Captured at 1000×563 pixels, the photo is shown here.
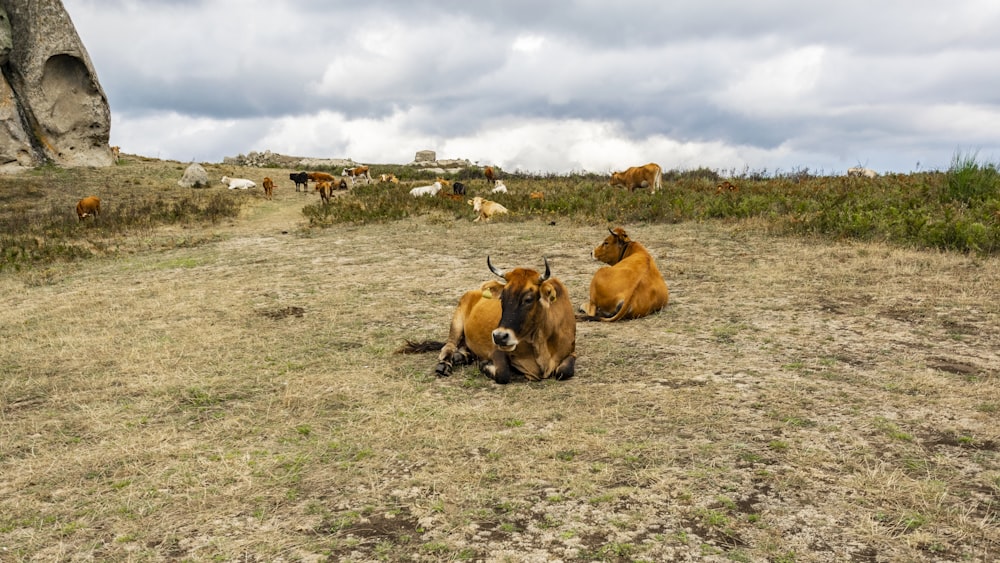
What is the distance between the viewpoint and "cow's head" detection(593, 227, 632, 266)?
33.5ft

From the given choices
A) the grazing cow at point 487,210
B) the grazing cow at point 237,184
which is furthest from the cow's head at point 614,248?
the grazing cow at point 237,184

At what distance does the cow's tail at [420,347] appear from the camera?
300 inches

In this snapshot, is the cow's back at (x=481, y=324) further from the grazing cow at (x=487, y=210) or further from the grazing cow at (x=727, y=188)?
the grazing cow at (x=727, y=188)

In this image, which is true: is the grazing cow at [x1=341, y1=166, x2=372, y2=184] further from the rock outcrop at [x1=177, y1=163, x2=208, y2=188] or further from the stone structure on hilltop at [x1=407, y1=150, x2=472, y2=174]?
the stone structure on hilltop at [x1=407, y1=150, x2=472, y2=174]

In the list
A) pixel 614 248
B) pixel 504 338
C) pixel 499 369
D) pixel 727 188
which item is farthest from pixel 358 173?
pixel 504 338

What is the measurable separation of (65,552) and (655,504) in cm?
352

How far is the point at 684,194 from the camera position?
19.4 m

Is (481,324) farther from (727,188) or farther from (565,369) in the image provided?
(727,188)

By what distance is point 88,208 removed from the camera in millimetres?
21453

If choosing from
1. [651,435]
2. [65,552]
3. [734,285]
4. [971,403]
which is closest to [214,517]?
[65,552]

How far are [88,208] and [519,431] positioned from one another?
21.3 metres

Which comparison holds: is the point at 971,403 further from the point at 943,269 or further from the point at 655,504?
the point at 943,269

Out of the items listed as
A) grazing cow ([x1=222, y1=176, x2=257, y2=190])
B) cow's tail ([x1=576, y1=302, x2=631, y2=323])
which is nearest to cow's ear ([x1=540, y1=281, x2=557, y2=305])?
cow's tail ([x1=576, y1=302, x2=631, y2=323])

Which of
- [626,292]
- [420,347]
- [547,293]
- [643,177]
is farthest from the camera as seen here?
[643,177]
